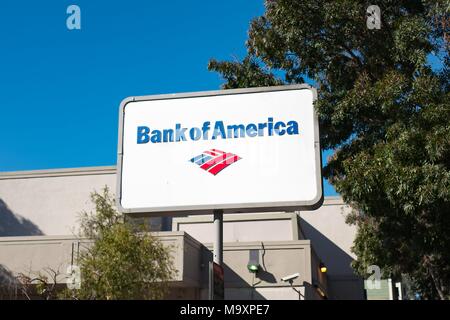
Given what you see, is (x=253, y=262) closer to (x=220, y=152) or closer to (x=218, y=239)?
(x=220, y=152)

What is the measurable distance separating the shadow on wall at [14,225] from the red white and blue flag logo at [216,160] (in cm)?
2297

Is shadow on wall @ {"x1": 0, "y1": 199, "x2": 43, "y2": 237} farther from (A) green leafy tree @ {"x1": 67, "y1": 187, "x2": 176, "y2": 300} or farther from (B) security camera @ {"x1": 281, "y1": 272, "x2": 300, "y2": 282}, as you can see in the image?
(A) green leafy tree @ {"x1": 67, "y1": 187, "x2": 176, "y2": 300}

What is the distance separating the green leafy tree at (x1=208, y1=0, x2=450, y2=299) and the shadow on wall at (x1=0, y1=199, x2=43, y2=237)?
1966cm

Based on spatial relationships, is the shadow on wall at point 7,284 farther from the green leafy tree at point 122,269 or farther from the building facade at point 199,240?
the green leafy tree at point 122,269

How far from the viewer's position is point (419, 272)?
77.9 feet

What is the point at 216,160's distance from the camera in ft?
38.3

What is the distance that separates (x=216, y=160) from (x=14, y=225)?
80.6 ft

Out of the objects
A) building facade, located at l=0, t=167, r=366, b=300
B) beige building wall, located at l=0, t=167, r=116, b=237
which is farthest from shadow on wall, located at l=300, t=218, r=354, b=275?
beige building wall, located at l=0, t=167, r=116, b=237

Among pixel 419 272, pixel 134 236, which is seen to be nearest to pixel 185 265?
pixel 134 236

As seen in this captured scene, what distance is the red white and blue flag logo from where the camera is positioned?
11.6m

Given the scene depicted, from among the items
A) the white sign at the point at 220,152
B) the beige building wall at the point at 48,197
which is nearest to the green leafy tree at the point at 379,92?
the white sign at the point at 220,152
